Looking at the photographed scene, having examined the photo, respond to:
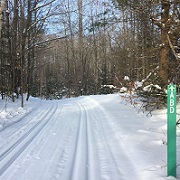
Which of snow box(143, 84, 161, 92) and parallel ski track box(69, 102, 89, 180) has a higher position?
snow box(143, 84, 161, 92)

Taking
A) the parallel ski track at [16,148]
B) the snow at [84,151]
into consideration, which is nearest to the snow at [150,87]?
the snow at [84,151]

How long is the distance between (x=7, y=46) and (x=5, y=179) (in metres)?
17.4

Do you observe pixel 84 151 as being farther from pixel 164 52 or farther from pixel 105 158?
pixel 164 52

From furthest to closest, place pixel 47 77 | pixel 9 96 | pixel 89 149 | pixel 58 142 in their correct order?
pixel 47 77 < pixel 9 96 < pixel 58 142 < pixel 89 149

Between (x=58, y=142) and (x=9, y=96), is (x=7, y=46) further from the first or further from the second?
(x=58, y=142)

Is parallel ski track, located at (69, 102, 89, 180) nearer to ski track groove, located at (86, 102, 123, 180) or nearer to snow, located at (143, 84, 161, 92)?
ski track groove, located at (86, 102, 123, 180)

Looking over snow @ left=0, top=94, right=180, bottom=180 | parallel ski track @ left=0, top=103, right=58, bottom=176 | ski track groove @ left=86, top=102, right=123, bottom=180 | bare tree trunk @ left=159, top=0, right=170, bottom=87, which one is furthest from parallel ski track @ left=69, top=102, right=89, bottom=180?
bare tree trunk @ left=159, top=0, right=170, bottom=87

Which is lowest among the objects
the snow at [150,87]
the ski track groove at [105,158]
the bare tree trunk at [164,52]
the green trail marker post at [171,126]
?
the ski track groove at [105,158]

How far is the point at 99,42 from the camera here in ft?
141

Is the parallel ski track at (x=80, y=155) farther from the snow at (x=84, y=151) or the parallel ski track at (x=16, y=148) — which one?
the parallel ski track at (x=16, y=148)

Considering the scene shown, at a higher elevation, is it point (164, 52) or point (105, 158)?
point (164, 52)

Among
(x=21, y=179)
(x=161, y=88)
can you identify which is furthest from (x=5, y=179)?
(x=161, y=88)

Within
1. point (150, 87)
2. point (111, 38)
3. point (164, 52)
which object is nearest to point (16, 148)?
point (150, 87)

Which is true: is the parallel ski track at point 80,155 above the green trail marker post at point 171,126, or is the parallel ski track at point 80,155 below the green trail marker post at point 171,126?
below
